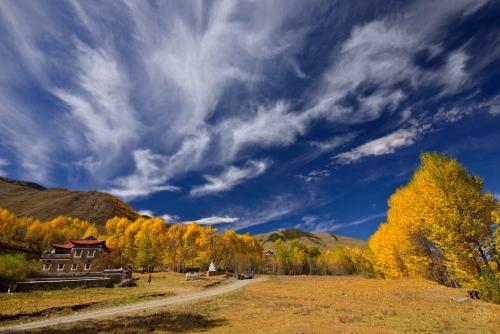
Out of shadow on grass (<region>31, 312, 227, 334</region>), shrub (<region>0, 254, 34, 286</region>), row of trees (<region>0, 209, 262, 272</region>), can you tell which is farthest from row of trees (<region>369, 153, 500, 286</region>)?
row of trees (<region>0, 209, 262, 272</region>)

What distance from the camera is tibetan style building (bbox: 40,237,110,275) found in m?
63.1

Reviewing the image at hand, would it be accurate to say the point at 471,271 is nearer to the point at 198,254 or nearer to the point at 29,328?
the point at 29,328

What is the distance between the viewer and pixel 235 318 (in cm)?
1823

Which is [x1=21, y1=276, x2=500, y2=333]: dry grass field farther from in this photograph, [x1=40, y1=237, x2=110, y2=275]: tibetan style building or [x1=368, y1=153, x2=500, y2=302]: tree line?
[x1=40, y1=237, x2=110, y2=275]: tibetan style building

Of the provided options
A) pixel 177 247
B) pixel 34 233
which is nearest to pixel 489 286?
pixel 177 247

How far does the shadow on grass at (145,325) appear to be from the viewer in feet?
47.8

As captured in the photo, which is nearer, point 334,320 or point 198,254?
point 334,320

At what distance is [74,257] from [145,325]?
63715mm

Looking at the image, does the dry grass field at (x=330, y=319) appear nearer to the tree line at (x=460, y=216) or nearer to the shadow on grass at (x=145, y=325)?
the shadow on grass at (x=145, y=325)

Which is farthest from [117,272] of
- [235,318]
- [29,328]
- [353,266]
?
[353,266]

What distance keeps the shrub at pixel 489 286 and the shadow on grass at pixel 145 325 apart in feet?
59.9

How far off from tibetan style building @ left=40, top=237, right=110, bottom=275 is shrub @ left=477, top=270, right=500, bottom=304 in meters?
69.0

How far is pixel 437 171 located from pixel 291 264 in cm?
9816

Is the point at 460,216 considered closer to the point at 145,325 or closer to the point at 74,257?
the point at 145,325
